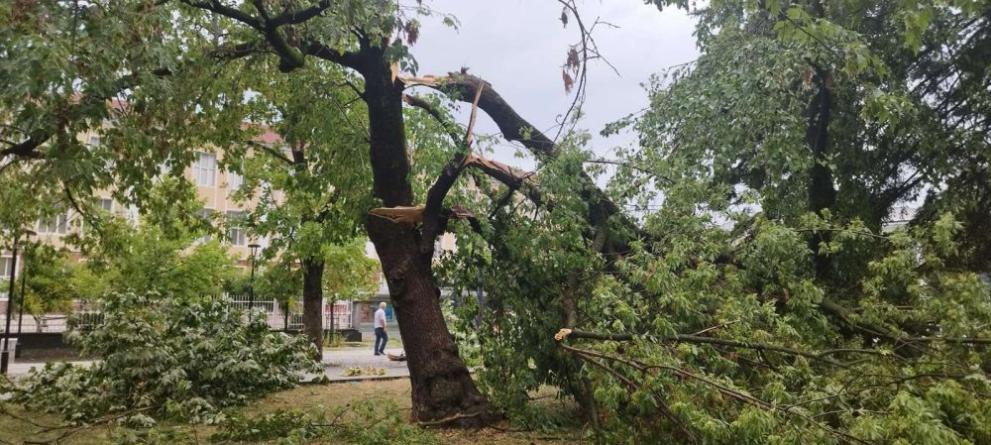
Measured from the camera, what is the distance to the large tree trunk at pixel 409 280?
7.90m

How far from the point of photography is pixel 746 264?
7.44 m

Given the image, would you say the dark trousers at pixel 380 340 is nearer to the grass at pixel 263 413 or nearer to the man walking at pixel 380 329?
the man walking at pixel 380 329

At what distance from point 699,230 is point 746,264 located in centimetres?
60

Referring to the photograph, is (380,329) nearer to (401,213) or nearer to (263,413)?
(263,413)

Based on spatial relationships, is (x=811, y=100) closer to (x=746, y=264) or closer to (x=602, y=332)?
(x=746, y=264)

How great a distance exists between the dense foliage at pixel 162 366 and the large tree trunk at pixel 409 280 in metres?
2.66

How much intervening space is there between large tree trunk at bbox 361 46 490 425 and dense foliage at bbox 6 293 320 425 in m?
2.66

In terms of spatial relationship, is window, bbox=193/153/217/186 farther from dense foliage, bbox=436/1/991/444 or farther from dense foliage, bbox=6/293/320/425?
dense foliage, bbox=436/1/991/444

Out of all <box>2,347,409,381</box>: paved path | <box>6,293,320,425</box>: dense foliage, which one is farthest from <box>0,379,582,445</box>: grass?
<box>2,347,409,381</box>: paved path

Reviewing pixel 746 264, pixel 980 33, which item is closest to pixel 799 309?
pixel 746 264

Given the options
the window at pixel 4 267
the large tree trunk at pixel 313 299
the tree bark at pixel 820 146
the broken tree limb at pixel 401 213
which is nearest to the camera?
the broken tree limb at pixel 401 213

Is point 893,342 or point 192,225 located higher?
point 192,225

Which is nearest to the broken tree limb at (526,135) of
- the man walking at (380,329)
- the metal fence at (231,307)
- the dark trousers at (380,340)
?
the metal fence at (231,307)

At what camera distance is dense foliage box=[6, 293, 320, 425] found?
893 centimetres
